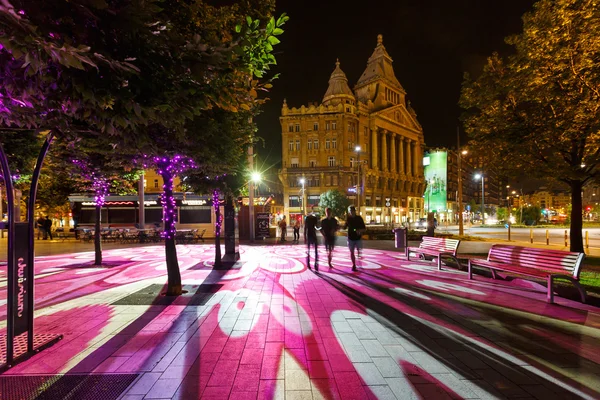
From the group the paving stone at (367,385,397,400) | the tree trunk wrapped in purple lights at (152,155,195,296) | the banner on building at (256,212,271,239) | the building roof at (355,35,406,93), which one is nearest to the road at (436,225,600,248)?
the banner on building at (256,212,271,239)

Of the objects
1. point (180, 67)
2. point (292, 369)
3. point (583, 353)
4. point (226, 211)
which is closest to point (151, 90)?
point (180, 67)

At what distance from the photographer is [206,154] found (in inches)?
266

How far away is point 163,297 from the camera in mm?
6934

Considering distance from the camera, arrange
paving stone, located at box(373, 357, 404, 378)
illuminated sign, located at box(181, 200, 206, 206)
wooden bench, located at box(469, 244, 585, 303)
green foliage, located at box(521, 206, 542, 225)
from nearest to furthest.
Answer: paving stone, located at box(373, 357, 404, 378) < wooden bench, located at box(469, 244, 585, 303) < illuminated sign, located at box(181, 200, 206, 206) < green foliage, located at box(521, 206, 542, 225)

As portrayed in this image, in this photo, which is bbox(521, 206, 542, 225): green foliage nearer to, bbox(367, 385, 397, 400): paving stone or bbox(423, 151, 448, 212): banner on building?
bbox(423, 151, 448, 212): banner on building

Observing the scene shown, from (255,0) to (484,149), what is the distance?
399 inches

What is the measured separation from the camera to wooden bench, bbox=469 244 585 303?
625 centimetres

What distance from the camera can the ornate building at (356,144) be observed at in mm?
59812

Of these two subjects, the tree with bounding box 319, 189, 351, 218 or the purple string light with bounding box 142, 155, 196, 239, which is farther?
the tree with bounding box 319, 189, 351, 218

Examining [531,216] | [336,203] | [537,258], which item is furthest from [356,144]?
[537,258]

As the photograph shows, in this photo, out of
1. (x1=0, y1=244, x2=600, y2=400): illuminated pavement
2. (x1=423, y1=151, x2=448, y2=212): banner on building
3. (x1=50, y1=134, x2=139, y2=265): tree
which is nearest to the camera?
(x1=0, y1=244, x2=600, y2=400): illuminated pavement

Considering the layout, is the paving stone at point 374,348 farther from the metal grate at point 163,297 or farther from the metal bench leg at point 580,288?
the metal bench leg at point 580,288

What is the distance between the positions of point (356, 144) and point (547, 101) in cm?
5320

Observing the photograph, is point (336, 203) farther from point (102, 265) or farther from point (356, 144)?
point (102, 265)
